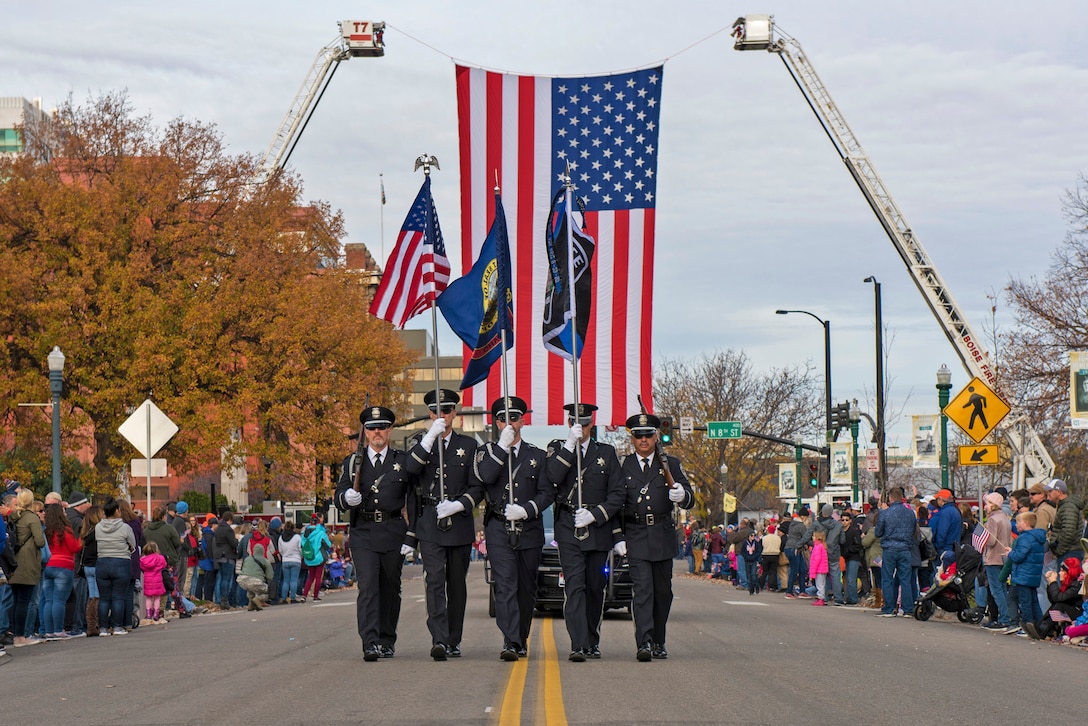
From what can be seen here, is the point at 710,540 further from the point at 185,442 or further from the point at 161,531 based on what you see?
the point at 161,531

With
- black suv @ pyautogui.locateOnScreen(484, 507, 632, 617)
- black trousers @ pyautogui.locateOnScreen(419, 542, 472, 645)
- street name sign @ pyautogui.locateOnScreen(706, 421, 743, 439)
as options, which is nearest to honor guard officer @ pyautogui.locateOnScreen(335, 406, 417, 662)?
black trousers @ pyautogui.locateOnScreen(419, 542, 472, 645)

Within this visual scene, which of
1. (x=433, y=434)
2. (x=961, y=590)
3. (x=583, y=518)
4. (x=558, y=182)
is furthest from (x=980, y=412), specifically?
(x=433, y=434)

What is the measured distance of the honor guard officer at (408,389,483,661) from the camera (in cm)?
1263

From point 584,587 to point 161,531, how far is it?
36.3 feet

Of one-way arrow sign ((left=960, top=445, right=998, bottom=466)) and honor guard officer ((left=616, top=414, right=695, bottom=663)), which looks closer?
honor guard officer ((left=616, top=414, right=695, bottom=663))

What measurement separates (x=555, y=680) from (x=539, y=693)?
85cm

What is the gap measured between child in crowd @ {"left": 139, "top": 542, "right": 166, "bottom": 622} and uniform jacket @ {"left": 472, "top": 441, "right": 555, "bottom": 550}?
10.0 meters

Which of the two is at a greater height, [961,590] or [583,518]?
[583,518]

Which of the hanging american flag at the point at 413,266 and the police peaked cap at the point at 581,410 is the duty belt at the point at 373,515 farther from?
the hanging american flag at the point at 413,266

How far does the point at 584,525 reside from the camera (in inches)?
495

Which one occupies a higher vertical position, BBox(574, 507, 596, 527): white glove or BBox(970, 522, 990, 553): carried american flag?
BBox(574, 507, 596, 527): white glove

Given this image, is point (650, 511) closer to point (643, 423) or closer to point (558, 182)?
point (643, 423)

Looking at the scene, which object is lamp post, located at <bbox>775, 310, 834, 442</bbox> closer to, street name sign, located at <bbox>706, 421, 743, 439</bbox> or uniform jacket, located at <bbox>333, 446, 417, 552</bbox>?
street name sign, located at <bbox>706, 421, 743, 439</bbox>

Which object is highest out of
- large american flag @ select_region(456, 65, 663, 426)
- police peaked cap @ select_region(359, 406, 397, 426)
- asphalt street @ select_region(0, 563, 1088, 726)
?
large american flag @ select_region(456, 65, 663, 426)
